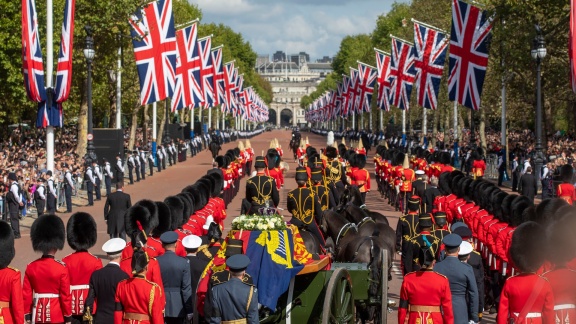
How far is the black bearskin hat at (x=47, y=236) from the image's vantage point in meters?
10.3

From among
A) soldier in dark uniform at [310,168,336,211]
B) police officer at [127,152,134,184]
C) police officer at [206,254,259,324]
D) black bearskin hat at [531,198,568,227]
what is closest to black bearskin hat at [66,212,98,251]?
police officer at [206,254,259,324]

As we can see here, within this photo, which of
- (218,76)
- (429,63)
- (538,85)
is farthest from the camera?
(218,76)

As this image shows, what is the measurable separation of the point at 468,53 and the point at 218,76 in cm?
2959

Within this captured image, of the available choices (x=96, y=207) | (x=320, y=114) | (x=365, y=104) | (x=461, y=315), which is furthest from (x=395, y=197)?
A: (x=320, y=114)

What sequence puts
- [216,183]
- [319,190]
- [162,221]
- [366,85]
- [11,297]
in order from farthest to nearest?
[366,85] < [216,183] < [319,190] < [162,221] < [11,297]

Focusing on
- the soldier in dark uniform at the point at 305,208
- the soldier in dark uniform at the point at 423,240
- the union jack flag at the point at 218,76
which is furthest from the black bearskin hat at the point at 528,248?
the union jack flag at the point at 218,76

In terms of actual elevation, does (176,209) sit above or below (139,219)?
below

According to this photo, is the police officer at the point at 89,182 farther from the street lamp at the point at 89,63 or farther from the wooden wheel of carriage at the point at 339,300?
the wooden wheel of carriage at the point at 339,300

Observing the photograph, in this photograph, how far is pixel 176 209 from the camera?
14.6m

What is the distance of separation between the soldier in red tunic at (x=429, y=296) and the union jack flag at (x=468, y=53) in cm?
2060

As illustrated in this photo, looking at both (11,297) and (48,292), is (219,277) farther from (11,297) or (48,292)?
(48,292)

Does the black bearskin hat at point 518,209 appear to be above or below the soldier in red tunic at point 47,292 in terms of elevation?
above

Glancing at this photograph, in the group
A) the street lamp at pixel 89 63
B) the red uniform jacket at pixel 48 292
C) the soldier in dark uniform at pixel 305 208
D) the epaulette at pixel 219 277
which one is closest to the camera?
the epaulette at pixel 219 277

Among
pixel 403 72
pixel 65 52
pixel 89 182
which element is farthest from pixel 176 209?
pixel 403 72
